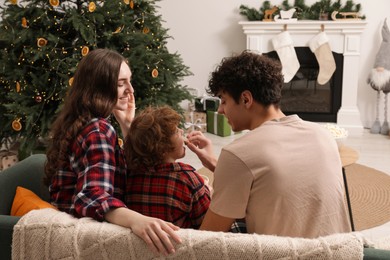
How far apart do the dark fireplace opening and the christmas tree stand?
9.32ft

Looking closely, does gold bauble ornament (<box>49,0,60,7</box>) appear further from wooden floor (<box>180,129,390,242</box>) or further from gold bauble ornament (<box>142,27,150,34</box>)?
wooden floor (<box>180,129,390,242</box>)

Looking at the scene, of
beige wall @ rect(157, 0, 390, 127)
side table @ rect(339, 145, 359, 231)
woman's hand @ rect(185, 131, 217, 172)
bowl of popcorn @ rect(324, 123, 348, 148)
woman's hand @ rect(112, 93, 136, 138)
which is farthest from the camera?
beige wall @ rect(157, 0, 390, 127)

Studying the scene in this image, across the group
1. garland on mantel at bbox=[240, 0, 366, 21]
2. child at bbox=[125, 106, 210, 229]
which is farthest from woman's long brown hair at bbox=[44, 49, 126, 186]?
garland on mantel at bbox=[240, 0, 366, 21]

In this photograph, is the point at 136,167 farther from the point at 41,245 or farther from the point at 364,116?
the point at 364,116

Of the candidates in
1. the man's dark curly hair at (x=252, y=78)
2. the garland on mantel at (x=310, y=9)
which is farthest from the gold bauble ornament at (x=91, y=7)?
the garland on mantel at (x=310, y=9)

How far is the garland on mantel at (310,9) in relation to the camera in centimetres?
579

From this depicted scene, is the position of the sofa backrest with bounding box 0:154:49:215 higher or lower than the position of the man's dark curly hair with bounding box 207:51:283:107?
lower

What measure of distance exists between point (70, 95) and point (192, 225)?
58 centimetres

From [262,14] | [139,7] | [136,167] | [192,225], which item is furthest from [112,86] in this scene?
[262,14]

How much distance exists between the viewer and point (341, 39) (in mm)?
5832

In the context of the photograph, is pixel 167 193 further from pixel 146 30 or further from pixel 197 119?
pixel 197 119

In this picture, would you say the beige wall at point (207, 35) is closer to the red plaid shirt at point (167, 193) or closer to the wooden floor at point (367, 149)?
the wooden floor at point (367, 149)

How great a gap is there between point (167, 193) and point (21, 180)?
0.58 m

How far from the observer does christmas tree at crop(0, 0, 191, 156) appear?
133 inches
